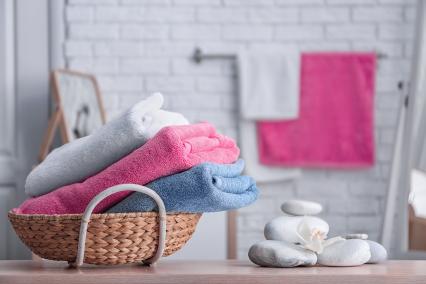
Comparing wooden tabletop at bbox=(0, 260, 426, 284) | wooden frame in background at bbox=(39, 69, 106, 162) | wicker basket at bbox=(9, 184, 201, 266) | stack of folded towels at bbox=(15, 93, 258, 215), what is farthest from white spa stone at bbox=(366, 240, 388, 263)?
wooden frame in background at bbox=(39, 69, 106, 162)

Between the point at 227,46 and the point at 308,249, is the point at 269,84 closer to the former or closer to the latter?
the point at 227,46

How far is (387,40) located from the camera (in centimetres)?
299

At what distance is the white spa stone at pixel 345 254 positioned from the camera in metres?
1.13

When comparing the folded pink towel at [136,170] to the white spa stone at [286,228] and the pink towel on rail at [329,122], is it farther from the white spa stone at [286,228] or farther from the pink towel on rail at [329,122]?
the pink towel on rail at [329,122]

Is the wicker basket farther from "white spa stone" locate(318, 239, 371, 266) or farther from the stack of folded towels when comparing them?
"white spa stone" locate(318, 239, 371, 266)

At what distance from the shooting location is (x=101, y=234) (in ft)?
3.54

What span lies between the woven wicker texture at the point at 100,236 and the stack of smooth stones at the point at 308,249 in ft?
0.53

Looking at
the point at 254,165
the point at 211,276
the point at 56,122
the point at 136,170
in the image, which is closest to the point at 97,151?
the point at 136,170

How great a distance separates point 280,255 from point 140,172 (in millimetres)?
249

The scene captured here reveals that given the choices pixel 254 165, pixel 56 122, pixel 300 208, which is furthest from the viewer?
pixel 254 165

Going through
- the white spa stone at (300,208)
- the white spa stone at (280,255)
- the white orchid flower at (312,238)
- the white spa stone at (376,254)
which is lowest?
the white spa stone at (376,254)

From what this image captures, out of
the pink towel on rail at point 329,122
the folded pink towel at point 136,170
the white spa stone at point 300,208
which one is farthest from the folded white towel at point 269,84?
the folded pink towel at point 136,170

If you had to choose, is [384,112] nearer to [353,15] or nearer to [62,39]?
[353,15]

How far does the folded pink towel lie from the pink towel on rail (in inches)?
70.5
